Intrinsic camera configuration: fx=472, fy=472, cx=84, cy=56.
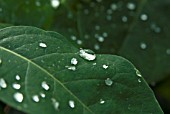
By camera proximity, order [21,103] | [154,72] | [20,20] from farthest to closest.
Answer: [154,72] → [20,20] → [21,103]

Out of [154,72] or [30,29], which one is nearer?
[30,29]

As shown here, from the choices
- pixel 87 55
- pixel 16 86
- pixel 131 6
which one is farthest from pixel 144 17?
pixel 16 86

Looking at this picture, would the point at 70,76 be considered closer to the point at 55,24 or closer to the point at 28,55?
the point at 28,55

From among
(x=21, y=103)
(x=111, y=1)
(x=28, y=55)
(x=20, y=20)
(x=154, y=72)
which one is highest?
(x=111, y=1)

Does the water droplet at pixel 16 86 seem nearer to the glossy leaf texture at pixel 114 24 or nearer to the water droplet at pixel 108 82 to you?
the water droplet at pixel 108 82

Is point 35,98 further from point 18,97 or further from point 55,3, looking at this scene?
point 55,3

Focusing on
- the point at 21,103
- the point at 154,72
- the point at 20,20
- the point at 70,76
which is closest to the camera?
the point at 21,103

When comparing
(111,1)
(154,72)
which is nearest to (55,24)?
(111,1)
